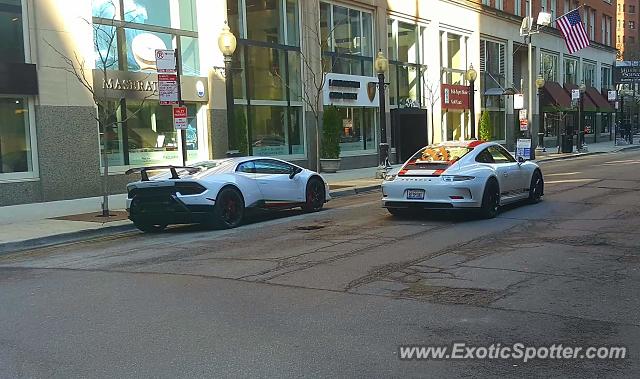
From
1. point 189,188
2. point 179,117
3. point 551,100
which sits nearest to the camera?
point 189,188

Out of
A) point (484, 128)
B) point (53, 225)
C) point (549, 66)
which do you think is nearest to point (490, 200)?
point (53, 225)

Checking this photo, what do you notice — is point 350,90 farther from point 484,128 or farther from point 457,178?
point 457,178

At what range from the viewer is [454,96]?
35.8 meters

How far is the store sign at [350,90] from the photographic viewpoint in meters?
26.9

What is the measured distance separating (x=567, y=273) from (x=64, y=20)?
15.2 meters

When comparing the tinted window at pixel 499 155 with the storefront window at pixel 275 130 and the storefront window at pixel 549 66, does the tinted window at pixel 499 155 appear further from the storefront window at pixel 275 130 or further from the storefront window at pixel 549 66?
the storefront window at pixel 549 66

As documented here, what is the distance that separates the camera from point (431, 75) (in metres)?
34.2

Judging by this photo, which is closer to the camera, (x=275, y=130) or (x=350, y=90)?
(x=275, y=130)

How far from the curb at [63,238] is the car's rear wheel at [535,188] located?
831cm

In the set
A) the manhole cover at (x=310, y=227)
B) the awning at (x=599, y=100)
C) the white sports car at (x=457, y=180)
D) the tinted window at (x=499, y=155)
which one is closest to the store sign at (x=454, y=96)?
the awning at (x=599, y=100)

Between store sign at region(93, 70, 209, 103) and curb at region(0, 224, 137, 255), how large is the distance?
19.9 feet

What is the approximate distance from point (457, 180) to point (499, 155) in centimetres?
193

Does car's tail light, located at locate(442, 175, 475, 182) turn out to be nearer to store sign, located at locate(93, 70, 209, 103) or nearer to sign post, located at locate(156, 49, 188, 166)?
sign post, located at locate(156, 49, 188, 166)

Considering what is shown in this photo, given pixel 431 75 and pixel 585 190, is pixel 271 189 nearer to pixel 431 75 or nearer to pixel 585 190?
pixel 585 190
